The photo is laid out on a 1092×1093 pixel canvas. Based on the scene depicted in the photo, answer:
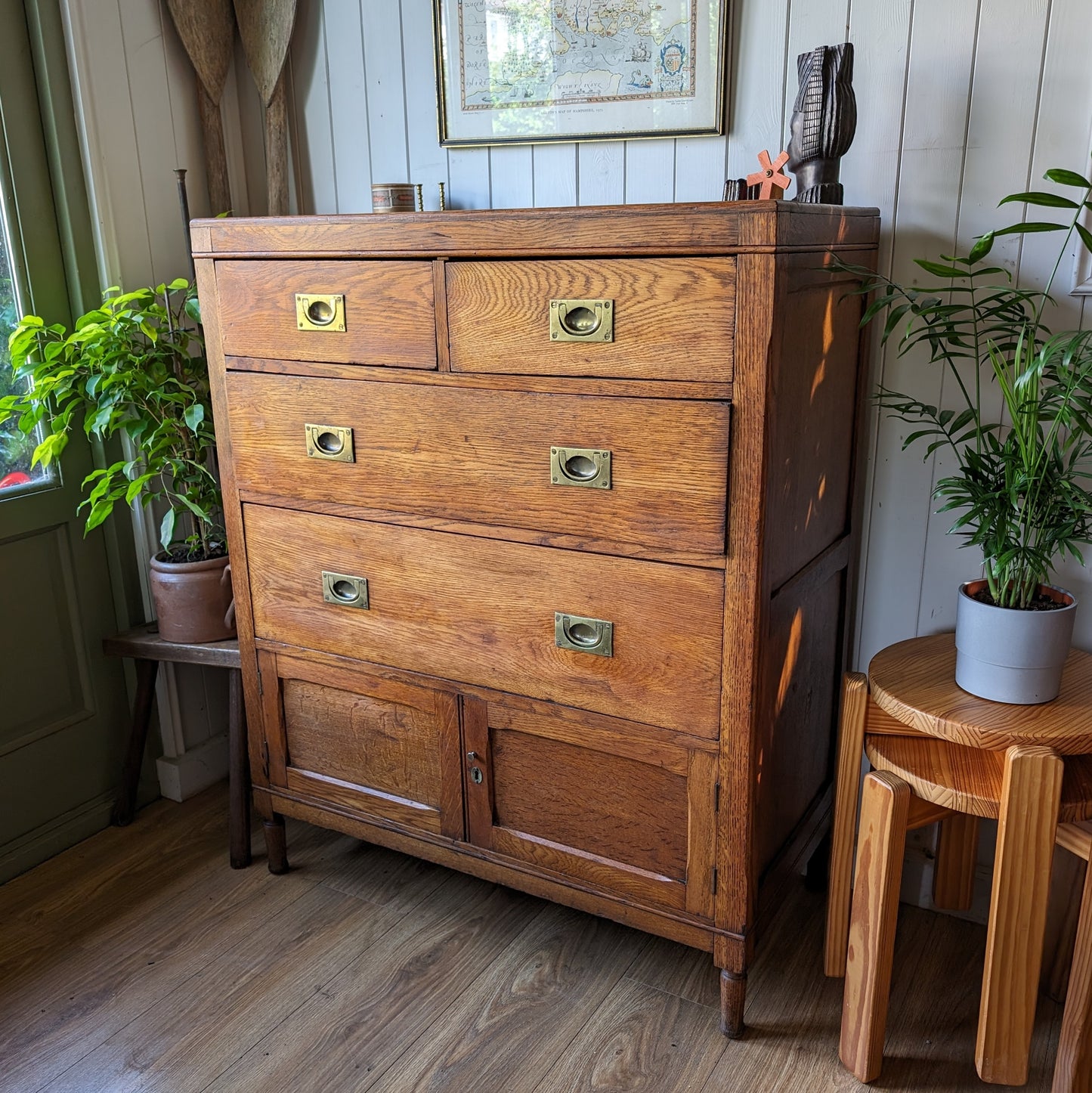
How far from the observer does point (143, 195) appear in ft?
6.82

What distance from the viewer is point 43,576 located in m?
2.08

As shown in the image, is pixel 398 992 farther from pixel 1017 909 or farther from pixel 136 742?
pixel 1017 909

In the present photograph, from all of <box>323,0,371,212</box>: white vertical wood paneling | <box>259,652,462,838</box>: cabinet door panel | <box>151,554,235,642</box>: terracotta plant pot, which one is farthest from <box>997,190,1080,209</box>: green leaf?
<box>151,554,235,642</box>: terracotta plant pot

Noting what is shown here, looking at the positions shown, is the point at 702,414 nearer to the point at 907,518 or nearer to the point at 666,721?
the point at 666,721

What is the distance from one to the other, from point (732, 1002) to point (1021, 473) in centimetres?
92

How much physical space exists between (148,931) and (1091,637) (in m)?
1.77

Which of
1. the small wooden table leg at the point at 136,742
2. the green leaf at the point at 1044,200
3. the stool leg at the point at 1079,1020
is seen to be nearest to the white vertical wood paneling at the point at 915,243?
the green leaf at the point at 1044,200

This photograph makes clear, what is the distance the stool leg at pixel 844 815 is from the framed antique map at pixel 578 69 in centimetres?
100

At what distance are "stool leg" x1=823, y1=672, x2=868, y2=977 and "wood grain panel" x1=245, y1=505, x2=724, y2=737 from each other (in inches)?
9.3

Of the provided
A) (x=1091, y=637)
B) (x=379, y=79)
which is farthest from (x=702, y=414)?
(x=379, y=79)

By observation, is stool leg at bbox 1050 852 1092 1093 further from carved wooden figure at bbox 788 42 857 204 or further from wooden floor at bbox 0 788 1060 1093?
carved wooden figure at bbox 788 42 857 204

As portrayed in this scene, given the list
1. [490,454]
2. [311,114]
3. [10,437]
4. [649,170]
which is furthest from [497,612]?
[311,114]

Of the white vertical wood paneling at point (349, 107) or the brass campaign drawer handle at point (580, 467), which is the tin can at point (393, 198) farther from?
the brass campaign drawer handle at point (580, 467)

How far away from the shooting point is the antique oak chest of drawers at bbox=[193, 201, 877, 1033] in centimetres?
137
